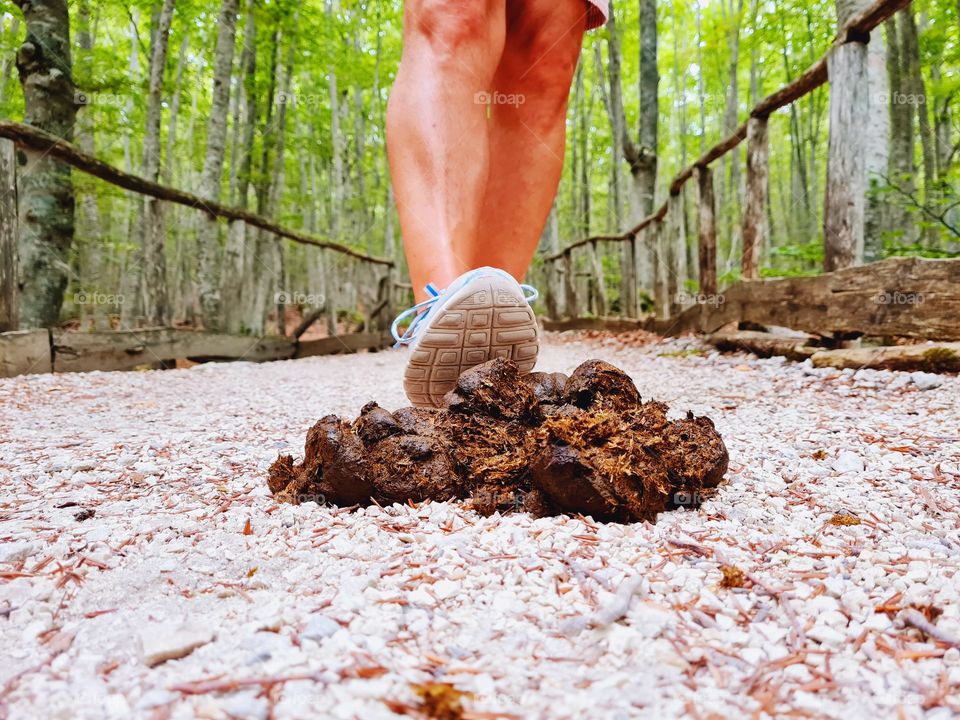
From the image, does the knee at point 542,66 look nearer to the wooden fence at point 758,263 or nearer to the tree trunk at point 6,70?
the wooden fence at point 758,263

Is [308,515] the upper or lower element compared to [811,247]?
lower

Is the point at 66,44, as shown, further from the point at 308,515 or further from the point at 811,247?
the point at 811,247

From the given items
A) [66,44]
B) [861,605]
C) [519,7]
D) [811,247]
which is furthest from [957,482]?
[66,44]

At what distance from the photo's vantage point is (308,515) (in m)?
1.10

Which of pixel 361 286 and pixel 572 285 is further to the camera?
pixel 572 285

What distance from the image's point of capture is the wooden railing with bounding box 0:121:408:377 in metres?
3.40

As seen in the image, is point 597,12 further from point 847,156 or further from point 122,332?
point 122,332

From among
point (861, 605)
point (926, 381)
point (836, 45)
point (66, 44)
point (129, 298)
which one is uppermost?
point (66, 44)

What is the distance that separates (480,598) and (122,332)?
439cm

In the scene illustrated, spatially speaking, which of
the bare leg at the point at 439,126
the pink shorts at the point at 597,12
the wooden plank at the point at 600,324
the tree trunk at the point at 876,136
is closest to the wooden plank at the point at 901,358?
the pink shorts at the point at 597,12

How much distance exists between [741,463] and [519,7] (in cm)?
159

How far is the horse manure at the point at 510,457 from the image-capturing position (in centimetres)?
108

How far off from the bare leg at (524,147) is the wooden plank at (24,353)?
294 cm

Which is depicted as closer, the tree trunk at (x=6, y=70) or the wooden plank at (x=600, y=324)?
the wooden plank at (x=600, y=324)
